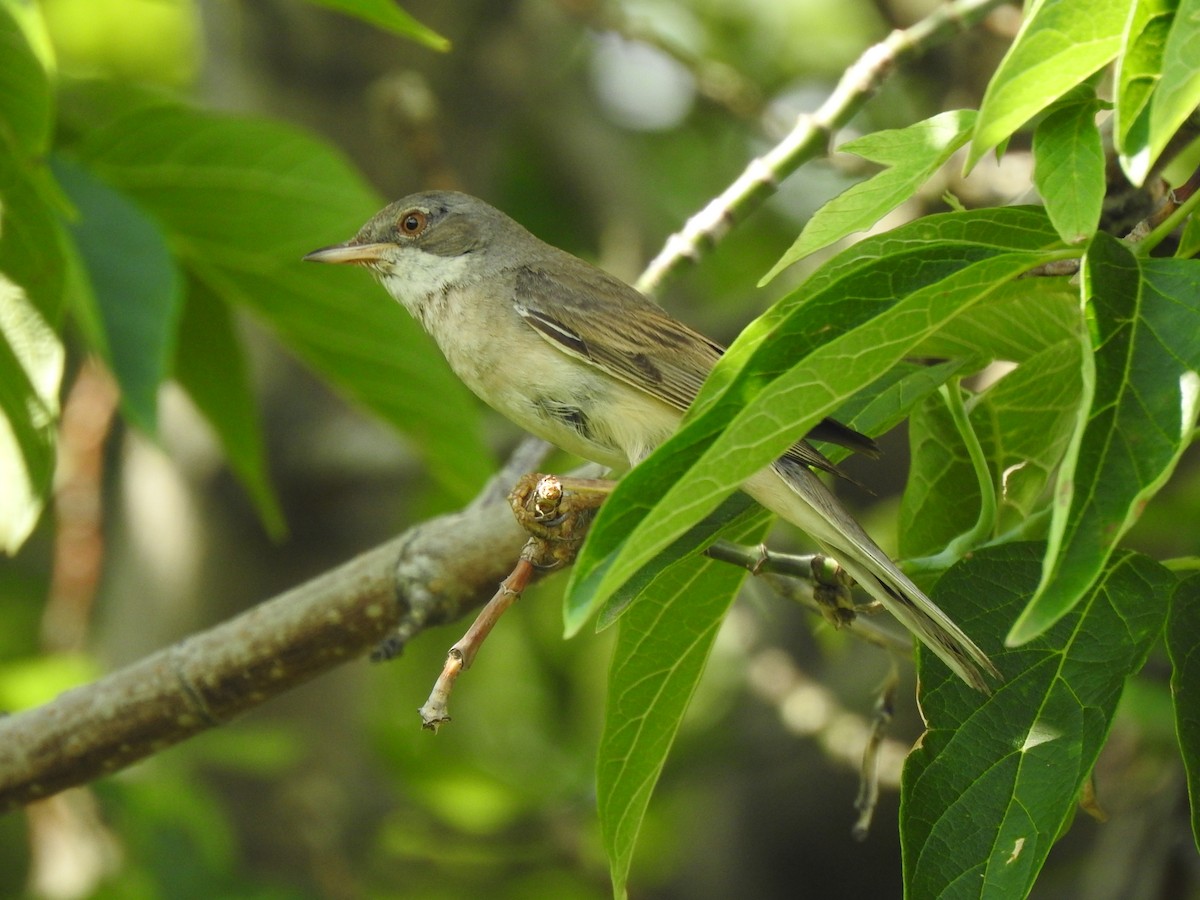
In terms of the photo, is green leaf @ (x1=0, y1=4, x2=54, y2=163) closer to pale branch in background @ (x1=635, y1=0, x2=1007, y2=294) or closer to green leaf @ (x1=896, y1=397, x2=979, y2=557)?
pale branch in background @ (x1=635, y1=0, x2=1007, y2=294)

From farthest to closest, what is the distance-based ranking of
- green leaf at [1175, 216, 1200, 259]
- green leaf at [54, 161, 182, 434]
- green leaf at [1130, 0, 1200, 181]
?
green leaf at [54, 161, 182, 434] → green leaf at [1175, 216, 1200, 259] → green leaf at [1130, 0, 1200, 181]

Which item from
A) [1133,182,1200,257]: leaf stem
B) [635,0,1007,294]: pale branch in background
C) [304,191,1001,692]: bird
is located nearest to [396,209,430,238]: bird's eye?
[304,191,1001,692]: bird

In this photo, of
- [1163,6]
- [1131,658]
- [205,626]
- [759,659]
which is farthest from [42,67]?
[759,659]

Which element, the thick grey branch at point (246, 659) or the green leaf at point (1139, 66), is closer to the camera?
the green leaf at point (1139, 66)

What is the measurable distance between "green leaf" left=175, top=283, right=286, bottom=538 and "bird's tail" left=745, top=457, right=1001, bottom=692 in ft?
5.38

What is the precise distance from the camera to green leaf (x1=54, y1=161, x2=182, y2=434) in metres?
3.07

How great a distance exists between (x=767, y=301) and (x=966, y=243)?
3609mm

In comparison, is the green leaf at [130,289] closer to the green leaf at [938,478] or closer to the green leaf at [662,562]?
the green leaf at [662,562]

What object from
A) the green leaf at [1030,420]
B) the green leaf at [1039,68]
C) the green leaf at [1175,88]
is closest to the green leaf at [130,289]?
the green leaf at [1030,420]

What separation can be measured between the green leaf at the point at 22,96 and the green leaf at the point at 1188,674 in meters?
2.31

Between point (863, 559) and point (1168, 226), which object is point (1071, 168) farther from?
point (863, 559)

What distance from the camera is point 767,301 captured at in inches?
210

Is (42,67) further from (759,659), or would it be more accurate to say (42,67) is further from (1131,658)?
(759,659)

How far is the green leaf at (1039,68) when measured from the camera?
1.64 metres
